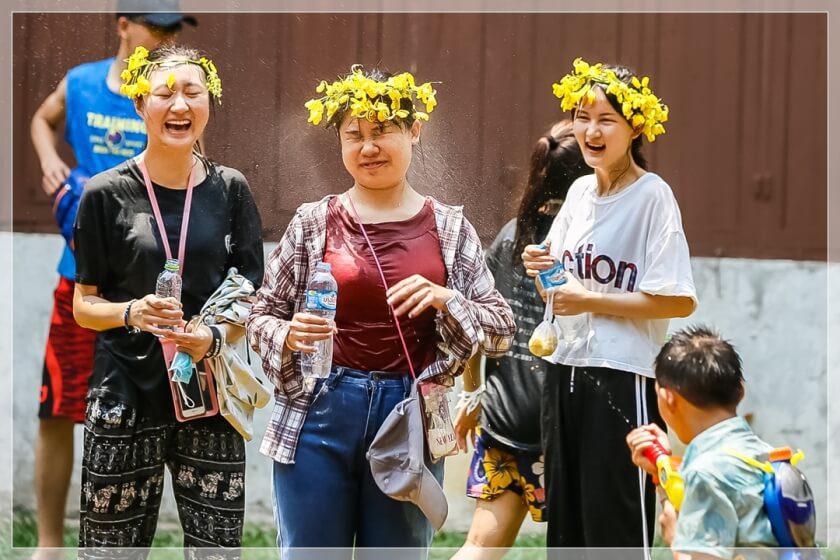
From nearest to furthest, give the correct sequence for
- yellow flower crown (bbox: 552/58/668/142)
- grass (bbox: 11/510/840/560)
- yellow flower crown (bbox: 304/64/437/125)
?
yellow flower crown (bbox: 304/64/437/125), yellow flower crown (bbox: 552/58/668/142), grass (bbox: 11/510/840/560)

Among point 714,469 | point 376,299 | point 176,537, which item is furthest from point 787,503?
point 176,537

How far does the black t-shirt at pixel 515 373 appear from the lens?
219 inches

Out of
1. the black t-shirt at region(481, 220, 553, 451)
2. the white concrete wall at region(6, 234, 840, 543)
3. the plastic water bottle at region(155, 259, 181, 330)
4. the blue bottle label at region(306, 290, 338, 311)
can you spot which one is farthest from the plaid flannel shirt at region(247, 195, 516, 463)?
the white concrete wall at region(6, 234, 840, 543)

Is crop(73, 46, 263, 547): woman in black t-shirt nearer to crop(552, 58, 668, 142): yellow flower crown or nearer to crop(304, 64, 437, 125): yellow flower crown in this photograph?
crop(304, 64, 437, 125): yellow flower crown

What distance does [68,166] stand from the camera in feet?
19.7

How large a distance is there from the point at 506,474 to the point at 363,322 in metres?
1.29

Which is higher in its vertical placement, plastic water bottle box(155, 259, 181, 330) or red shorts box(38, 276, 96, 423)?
plastic water bottle box(155, 259, 181, 330)

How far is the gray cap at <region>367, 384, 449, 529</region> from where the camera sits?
4445 millimetres

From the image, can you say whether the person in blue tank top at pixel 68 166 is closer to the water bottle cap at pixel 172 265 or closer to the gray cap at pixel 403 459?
the water bottle cap at pixel 172 265

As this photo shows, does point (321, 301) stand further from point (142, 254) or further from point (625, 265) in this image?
point (625, 265)

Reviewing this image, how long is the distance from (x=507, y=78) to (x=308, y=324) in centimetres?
181

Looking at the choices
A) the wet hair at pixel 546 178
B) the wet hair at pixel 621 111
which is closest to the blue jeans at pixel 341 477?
the wet hair at pixel 546 178

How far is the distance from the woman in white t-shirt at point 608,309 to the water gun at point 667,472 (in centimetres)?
63

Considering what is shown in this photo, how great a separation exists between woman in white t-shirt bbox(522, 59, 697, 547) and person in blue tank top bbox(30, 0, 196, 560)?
173cm
